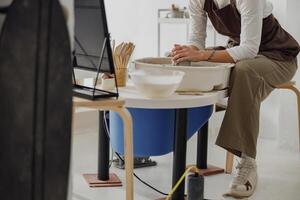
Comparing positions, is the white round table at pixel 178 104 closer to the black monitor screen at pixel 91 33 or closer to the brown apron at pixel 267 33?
the black monitor screen at pixel 91 33

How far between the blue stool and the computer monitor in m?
0.45

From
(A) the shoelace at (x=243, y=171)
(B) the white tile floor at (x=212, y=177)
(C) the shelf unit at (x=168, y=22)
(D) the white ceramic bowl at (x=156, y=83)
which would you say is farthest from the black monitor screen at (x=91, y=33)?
(C) the shelf unit at (x=168, y=22)

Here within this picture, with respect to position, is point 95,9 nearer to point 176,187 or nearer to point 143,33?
point 176,187

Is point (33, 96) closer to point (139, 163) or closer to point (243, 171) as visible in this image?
point (243, 171)

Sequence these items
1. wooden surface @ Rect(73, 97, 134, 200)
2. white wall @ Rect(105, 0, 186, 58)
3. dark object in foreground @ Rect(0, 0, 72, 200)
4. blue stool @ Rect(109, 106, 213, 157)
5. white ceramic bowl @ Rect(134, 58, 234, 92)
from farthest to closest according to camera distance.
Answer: white wall @ Rect(105, 0, 186, 58), blue stool @ Rect(109, 106, 213, 157), white ceramic bowl @ Rect(134, 58, 234, 92), wooden surface @ Rect(73, 97, 134, 200), dark object in foreground @ Rect(0, 0, 72, 200)

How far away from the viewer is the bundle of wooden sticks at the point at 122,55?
170 centimetres

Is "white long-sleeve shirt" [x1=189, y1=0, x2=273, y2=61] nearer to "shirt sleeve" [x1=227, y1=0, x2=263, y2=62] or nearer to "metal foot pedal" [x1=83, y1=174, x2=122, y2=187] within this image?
"shirt sleeve" [x1=227, y1=0, x2=263, y2=62]

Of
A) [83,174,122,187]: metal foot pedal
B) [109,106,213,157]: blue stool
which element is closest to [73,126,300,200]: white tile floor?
[83,174,122,187]: metal foot pedal

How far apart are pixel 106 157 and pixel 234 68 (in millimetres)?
689

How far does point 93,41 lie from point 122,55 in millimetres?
307

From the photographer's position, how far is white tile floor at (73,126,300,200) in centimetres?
194

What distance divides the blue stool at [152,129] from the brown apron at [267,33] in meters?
0.37

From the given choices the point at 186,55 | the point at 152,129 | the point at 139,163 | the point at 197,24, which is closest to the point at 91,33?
the point at 186,55

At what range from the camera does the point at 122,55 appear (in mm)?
1717
